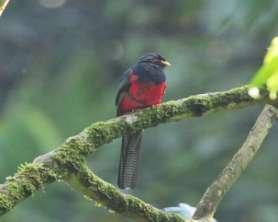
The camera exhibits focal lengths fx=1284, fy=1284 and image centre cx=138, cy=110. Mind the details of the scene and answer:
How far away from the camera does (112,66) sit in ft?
54.3

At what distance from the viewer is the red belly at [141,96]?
20.9 ft

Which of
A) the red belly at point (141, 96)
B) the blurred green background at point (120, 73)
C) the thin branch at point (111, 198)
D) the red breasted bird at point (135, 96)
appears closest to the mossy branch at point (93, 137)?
the thin branch at point (111, 198)

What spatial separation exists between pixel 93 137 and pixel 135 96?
6.42 feet

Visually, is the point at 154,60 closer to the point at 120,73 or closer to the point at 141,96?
the point at 141,96

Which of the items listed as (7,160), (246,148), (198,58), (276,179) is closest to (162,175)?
(276,179)

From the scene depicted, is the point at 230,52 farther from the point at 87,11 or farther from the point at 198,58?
the point at 87,11

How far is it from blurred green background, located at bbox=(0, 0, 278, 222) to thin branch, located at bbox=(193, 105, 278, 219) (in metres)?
4.22

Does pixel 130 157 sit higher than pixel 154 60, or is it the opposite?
pixel 154 60

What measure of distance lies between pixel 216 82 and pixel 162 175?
63.7 inches

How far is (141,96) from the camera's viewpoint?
6.54 m

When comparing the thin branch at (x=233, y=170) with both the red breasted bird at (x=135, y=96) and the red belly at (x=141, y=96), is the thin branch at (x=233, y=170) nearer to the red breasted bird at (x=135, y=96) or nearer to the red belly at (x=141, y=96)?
the red breasted bird at (x=135, y=96)

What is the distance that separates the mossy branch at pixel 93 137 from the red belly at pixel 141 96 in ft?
3.90

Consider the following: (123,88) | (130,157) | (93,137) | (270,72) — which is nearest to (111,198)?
(93,137)

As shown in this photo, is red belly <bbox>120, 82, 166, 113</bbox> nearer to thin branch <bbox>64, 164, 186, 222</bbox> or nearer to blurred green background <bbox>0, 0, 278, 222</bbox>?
thin branch <bbox>64, 164, 186, 222</bbox>
